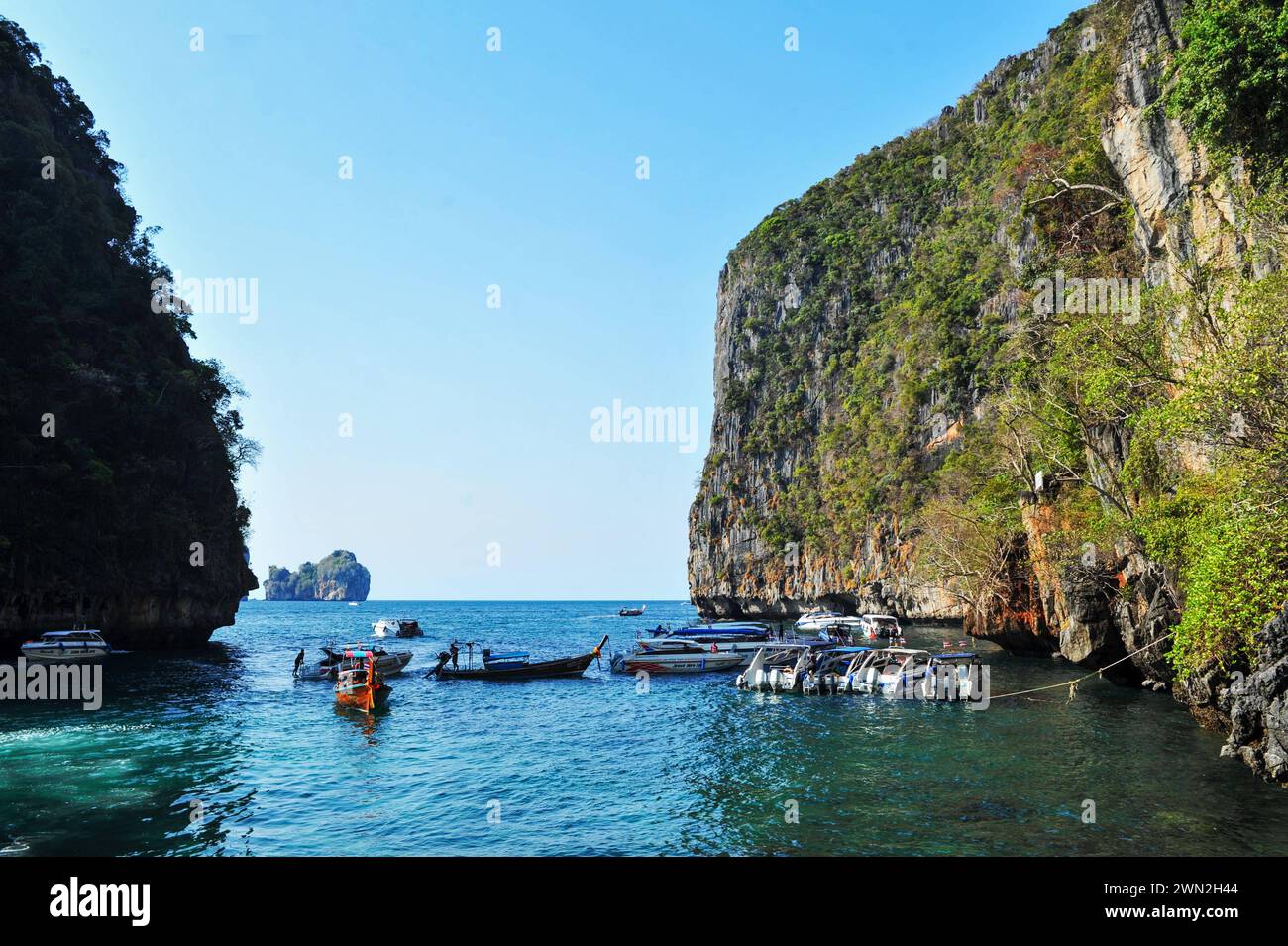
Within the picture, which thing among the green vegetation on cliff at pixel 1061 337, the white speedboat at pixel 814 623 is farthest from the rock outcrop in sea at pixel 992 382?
the white speedboat at pixel 814 623

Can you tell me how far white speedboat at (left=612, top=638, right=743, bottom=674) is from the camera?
4838 cm

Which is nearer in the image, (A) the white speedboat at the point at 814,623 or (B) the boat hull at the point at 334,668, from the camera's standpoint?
(B) the boat hull at the point at 334,668

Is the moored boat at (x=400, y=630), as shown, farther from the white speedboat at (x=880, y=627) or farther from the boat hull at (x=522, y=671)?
the white speedboat at (x=880, y=627)

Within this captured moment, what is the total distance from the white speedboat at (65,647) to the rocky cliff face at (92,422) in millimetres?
4706

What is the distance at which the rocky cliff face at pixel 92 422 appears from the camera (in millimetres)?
47656

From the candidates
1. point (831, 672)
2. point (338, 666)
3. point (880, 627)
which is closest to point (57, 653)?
point (338, 666)

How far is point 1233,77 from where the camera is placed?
23.2m

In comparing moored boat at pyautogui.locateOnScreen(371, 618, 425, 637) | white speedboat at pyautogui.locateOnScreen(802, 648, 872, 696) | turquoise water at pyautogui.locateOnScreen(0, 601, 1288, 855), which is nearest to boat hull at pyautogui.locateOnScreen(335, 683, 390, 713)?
turquoise water at pyautogui.locateOnScreen(0, 601, 1288, 855)

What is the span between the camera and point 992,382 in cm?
5891

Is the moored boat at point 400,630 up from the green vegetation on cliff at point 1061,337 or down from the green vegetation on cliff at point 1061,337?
down

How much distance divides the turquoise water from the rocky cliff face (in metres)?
19.7
